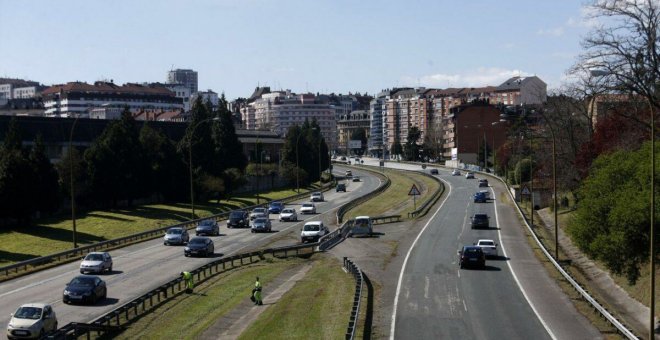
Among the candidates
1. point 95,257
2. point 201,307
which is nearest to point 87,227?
point 95,257

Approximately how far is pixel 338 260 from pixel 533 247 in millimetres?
14010

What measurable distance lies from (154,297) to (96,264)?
8.94m

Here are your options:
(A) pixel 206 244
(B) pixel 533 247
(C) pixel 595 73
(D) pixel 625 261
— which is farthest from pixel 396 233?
(D) pixel 625 261

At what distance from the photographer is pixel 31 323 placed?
2833cm

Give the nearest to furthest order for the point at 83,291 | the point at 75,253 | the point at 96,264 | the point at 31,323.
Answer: the point at 31,323 → the point at 83,291 → the point at 96,264 → the point at 75,253

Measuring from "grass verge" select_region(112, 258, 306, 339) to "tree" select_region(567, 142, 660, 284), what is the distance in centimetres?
1527

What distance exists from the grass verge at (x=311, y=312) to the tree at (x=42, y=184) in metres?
31.0

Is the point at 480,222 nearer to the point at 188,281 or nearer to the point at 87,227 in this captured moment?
the point at 87,227

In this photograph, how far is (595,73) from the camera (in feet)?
138

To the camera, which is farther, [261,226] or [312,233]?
[261,226]

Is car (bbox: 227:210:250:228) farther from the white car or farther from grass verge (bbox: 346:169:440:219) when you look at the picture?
the white car

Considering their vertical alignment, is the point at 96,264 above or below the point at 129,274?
above

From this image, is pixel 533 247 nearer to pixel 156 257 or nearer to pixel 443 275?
pixel 443 275

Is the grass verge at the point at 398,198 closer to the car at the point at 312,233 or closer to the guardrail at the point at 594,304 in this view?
the car at the point at 312,233
